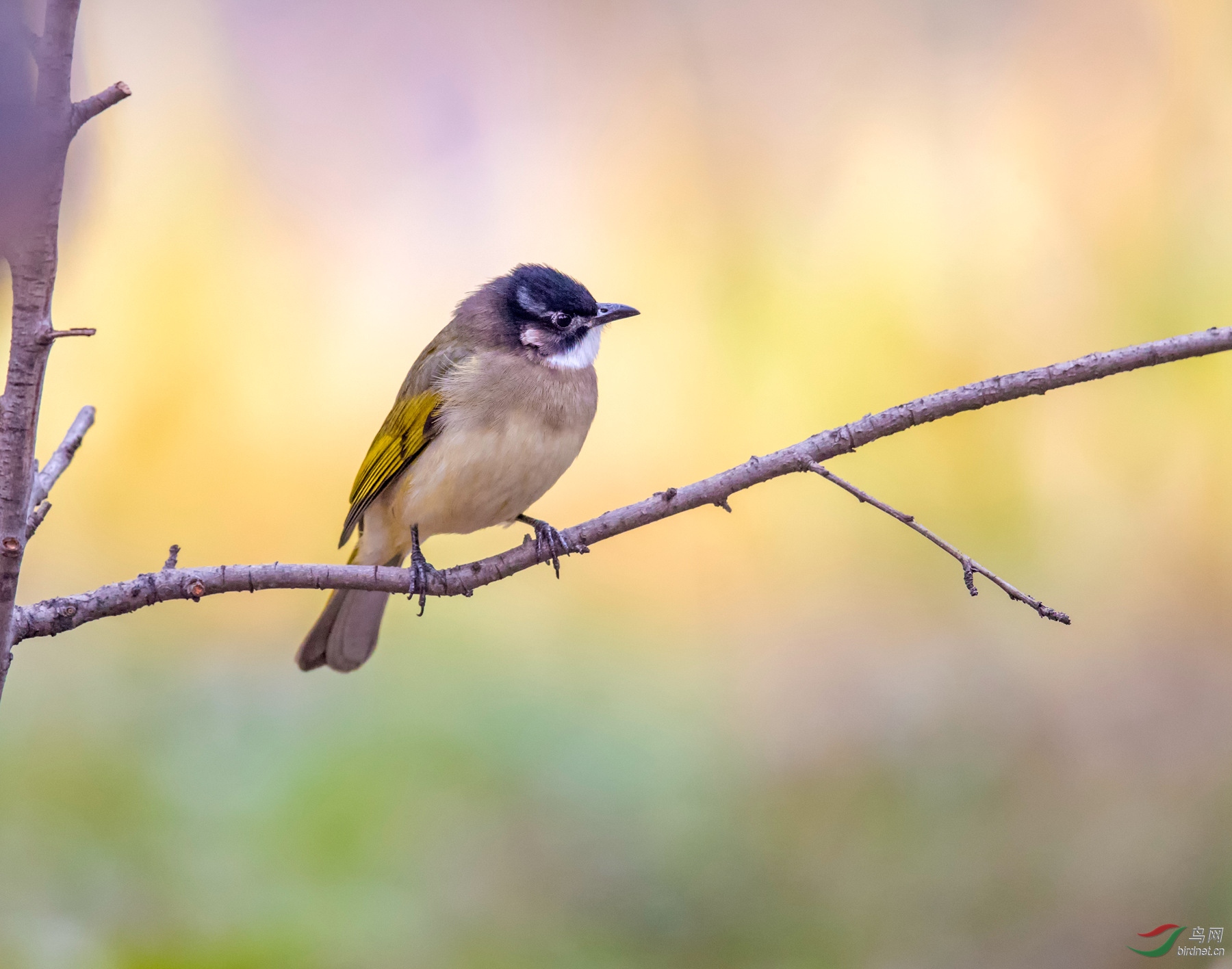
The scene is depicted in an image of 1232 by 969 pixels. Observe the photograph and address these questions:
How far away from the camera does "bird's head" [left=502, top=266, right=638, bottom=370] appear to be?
13.3 ft

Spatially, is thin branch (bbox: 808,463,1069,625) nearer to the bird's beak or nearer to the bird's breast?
the bird's breast

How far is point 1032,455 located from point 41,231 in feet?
18.0

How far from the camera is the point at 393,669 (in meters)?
5.62

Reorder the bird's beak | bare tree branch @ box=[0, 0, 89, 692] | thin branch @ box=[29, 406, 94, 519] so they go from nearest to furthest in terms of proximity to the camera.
Result: 1. bare tree branch @ box=[0, 0, 89, 692]
2. thin branch @ box=[29, 406, 94, 519]
3. the bird's beak

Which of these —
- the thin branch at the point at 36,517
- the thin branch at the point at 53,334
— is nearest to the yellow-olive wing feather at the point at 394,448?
the thin branch at the point at 36,517

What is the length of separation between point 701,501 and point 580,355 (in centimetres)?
158

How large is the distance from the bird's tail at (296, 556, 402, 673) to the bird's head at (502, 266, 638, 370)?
3.82 ft

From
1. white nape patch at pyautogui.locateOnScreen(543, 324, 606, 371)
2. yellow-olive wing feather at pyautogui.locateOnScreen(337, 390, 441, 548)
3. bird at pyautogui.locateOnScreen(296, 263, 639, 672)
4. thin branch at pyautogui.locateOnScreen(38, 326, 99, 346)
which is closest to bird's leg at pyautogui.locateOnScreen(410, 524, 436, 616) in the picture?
bird at pyautogui.locateOnScreen(296, 263, 639, 672)

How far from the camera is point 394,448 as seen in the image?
13.3 ft

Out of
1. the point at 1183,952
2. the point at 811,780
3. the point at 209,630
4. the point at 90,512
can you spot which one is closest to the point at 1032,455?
the point at 811,780

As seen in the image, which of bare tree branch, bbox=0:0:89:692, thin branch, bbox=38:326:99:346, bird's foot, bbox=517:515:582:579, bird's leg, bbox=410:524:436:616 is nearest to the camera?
bare tree branch, bbox=0:0:89:692

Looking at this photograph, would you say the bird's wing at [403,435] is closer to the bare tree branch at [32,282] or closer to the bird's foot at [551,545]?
the bird's foot at [551,545]

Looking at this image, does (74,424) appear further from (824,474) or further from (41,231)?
(824,474)

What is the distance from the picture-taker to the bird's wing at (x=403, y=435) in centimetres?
395
